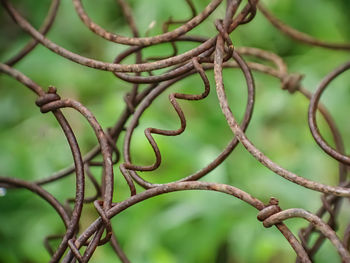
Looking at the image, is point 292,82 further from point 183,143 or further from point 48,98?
point 183,143

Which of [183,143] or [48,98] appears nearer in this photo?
[48,98]

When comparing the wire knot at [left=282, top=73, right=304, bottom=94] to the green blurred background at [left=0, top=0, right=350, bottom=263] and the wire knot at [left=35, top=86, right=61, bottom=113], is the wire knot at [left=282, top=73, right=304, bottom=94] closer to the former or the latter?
the wire knot at [left=35, top=86, right=61, bottom=113]

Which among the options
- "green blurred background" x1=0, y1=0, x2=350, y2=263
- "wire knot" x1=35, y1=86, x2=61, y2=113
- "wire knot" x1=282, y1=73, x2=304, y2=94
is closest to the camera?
"wire knot" x1=35, y1=86, x2=61, y2=113

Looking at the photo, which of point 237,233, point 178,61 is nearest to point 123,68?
point 178,61

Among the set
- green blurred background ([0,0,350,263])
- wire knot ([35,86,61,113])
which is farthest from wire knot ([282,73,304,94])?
green blurred background ([0,0,350,263])

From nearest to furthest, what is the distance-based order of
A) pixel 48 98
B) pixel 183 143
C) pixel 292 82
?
pixel 48 98 → pixel 292 82 → pixel 183 143

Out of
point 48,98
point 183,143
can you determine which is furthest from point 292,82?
point 183,143

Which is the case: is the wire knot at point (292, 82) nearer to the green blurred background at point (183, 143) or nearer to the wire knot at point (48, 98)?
the wire knot at point (48, 98)

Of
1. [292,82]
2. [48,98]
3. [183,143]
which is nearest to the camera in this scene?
[48,98]

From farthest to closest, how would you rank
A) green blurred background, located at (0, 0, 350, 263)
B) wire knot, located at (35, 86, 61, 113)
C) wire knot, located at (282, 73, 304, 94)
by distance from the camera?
green blurred background, located at (0, 0, 350, 263) → wire knot, located at (282, 73, 304, 94) → wire knot, located at (35, 86, 61, 113)
